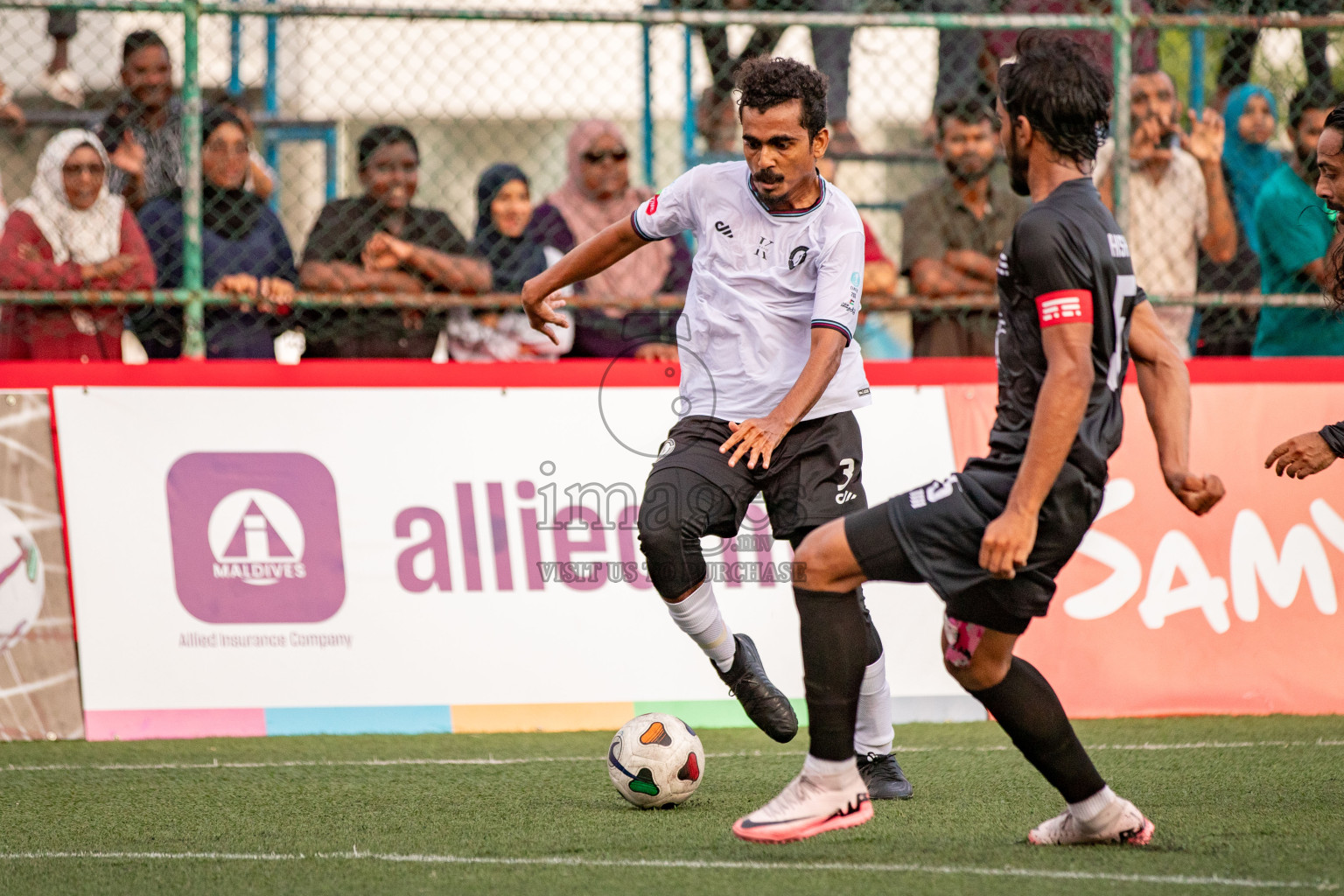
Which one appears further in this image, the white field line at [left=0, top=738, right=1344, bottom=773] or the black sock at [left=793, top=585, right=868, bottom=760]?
the white field line at [left=0, top=738, right=1344, bottom=773]

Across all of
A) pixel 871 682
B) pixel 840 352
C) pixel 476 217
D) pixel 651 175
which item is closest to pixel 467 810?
pixel 871 682

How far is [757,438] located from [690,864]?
4.13ft

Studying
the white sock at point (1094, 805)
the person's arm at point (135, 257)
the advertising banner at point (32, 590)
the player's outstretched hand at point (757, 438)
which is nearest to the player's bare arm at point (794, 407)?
the player's outstretched hand at point (757, 438)

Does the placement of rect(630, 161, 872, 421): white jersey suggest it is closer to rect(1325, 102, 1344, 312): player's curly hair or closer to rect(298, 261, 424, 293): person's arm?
rect(1325, 102, 1344, 312): player's curly hair

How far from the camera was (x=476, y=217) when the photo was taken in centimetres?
775

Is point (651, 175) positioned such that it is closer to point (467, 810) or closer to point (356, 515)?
point (356, 515)

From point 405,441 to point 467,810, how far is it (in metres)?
2.32

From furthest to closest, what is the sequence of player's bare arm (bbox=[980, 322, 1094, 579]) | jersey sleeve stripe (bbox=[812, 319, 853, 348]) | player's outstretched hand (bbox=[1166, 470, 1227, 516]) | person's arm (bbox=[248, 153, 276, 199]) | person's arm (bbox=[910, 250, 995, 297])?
person's arm (bbox=[248, 153, 276, 199]), person's arm (bbox=[910, 250, 995, 297]), jersey sleeve stripe (bbox=[812, 319, 853, 348]), player's outstretched hand (bbox=[1166, 470, 1227, 516]), player's bare arm (bbox=[980, 322, 1094, 579])

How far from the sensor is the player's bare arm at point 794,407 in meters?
4.43

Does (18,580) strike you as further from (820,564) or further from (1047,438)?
(1047,438)

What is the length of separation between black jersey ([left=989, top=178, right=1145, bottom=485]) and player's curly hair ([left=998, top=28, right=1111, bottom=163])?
0.40 ft

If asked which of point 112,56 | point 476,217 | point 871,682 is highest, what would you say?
point 112,56

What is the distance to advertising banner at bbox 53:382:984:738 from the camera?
6539 mm

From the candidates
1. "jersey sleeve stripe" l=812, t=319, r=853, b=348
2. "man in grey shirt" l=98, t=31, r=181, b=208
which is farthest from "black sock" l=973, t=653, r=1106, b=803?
"man in grey shirt" l=98, t=31, r=181, b=208
